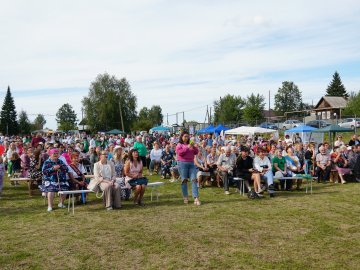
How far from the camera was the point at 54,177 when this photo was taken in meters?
8.48

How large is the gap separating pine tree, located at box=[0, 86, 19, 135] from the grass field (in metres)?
63.8

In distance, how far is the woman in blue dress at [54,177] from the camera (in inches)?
329

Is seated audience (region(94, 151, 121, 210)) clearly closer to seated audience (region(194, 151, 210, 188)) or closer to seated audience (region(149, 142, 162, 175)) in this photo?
seated audience (region(194, 151, 210, 188))

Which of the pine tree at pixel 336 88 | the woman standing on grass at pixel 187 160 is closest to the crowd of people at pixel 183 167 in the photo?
the woman standing on grass at pixel 187 160

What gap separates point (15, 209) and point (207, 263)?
214 inches

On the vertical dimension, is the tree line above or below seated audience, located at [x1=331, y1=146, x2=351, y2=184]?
above

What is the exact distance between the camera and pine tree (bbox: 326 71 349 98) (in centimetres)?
7950

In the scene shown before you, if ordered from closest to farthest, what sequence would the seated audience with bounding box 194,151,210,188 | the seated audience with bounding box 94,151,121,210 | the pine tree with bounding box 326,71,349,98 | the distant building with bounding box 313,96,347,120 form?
1. the seated audience with bounding box 94,151,121,210
2. the seated audience with bounding box 194,151,210,188
3. the distant building with bounding box 313,96,347,120
4. the pine tree with bounding box 326,71,349,98

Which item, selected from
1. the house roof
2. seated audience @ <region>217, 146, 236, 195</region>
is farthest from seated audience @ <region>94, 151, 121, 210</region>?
the house roof

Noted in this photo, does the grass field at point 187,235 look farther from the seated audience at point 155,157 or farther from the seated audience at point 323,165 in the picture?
the seated audience at point 155,157

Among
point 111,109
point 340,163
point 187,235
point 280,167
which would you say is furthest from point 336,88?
point 187,235

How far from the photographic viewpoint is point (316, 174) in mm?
12930

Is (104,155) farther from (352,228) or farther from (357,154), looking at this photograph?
(357,154)

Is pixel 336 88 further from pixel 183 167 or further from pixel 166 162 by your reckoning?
pixel 183 167
